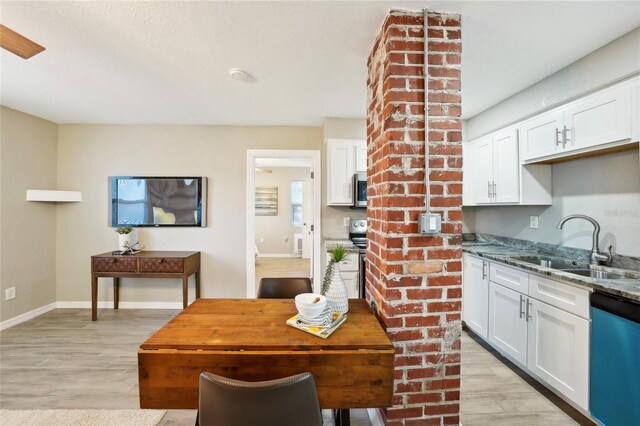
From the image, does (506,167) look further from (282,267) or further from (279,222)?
(279,222)

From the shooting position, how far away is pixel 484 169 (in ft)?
9.93

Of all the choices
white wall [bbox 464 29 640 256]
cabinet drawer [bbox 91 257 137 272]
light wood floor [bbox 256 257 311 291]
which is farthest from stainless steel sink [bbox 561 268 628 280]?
light wood floor [bbox 256 257 311 291]

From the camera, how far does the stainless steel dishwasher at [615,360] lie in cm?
140

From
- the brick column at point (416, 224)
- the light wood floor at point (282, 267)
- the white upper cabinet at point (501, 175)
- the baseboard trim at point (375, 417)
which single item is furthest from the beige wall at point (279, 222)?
the brick column at point (416, 224)

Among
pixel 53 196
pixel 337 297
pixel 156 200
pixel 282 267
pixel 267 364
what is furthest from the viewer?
pixel 282 267

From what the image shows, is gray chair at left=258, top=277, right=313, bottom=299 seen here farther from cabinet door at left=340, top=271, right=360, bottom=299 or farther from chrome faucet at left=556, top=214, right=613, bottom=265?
chrome faucet at left=556, top=214, right=613, bottom=265

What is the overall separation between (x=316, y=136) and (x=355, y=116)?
0.63 m

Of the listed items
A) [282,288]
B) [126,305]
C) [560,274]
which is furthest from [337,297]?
[126,305]

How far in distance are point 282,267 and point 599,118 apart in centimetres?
541

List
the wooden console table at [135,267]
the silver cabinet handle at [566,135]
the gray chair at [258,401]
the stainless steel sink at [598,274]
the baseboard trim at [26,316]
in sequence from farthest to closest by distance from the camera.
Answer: the wooden console table at [135,267], the baseboard trim at [26,316], the silver cabinet handle at [566,135], the stainless steel sink at [598,274], the gray chair at [258,401]

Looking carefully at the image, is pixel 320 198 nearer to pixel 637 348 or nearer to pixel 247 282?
pixel 247 282

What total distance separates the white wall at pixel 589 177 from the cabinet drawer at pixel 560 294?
595 millimetres

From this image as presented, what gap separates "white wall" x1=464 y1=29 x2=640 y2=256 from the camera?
1.83 m

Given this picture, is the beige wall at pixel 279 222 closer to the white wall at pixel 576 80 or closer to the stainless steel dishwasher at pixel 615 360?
the white wall at pixel 576 80
